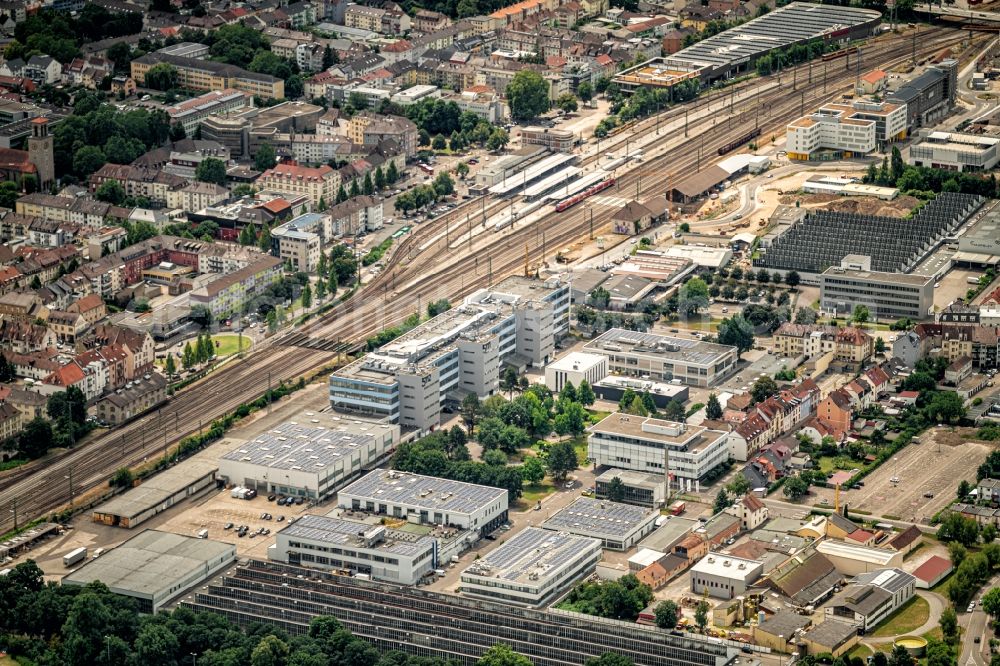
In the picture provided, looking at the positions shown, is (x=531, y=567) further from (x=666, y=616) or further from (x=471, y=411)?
(x=471, y=411)

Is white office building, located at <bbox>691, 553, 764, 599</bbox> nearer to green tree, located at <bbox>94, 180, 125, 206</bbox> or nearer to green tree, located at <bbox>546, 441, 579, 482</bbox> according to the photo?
green tree, located at <bbox>546, 441, 579, 482</bbox>

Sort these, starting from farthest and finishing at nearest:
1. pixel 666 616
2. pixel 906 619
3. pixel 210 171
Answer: pixel 210 171 → pixel 906 619 → pixel 666 616

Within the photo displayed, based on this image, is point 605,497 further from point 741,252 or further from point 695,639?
point 741,252

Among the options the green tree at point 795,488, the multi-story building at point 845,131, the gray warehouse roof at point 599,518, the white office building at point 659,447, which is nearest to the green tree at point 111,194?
the multi-story building at point 845,131

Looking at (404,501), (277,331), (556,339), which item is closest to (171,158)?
(277,331)

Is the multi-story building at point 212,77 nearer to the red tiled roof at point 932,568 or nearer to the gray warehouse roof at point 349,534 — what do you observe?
the gray warehouse roof at point 349,534

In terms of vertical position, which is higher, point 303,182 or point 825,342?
point 303,182

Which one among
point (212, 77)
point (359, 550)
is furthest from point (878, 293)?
point (212, 77)
